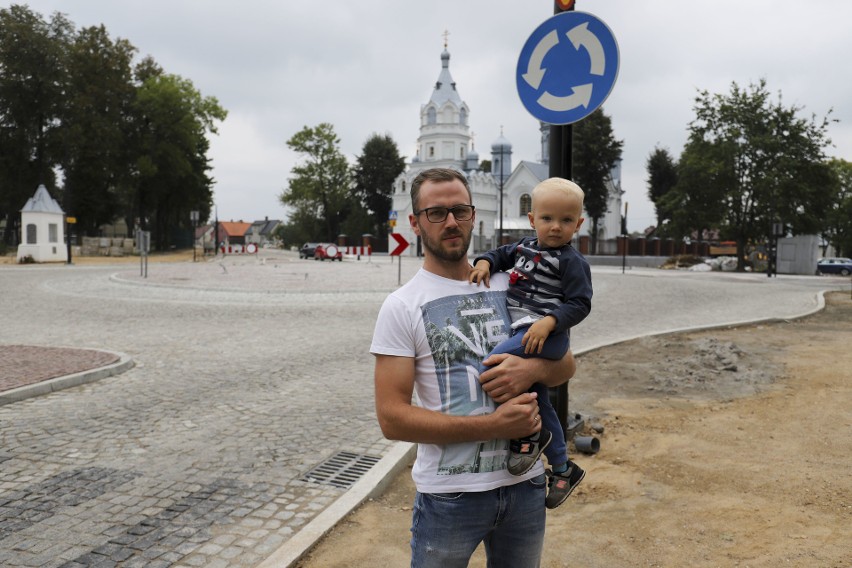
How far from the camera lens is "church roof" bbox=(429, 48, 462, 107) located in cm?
7938

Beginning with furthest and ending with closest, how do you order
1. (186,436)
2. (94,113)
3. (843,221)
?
(843,221)
(94,113)
(186,436)

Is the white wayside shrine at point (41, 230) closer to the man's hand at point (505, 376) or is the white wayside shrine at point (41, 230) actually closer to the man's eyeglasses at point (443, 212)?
the man's eyeglasses at point (443, 212)

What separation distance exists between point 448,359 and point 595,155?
63984 millimetres

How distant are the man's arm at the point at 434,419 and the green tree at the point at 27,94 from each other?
2201 inches

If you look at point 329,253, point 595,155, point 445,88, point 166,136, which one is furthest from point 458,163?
point 166,136

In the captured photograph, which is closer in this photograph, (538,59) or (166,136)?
(538,59)

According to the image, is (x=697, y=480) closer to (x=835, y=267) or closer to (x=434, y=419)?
(x=434, y=419)

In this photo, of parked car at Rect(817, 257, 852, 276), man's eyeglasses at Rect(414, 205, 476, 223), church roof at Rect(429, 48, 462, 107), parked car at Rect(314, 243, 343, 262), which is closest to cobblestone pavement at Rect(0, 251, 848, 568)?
man's eyeglasses at Rect(414, 205, 476, 223)

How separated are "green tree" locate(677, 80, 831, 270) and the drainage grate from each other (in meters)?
43.6

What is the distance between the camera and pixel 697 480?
4.80 meters

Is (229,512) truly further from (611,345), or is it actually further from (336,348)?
(611,345)

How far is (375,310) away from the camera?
16.6 m

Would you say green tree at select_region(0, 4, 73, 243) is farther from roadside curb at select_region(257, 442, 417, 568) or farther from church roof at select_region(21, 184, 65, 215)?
roadside curb at select_region(257, 442, 417, 568)

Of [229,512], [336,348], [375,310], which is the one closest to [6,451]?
[229,512]
